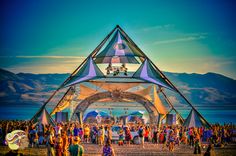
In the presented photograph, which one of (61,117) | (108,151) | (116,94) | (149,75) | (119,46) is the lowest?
(108,151)

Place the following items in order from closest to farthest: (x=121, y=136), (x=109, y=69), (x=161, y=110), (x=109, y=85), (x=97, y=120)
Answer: (x=121, y=136) → (x=109, y=69) → (x=161, y=110) → (x=109, y=85) → (x=97, y=120)

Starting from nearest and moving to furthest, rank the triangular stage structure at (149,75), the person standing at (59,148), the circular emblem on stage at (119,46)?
the person standing at (59,148) → the triangular stage structure at (149,75) → the circular emblem on stage at (119,46)

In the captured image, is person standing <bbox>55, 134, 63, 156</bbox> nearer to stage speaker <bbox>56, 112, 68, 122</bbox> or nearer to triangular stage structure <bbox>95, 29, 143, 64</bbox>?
triangular stage structure <bbox>95, 29, 143, 64</bbox>

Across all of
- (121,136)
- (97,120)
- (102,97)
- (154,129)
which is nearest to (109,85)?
(102,97)

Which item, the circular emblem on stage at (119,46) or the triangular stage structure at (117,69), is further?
the circular emblem on stage at (119,46)

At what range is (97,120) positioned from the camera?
43469mm

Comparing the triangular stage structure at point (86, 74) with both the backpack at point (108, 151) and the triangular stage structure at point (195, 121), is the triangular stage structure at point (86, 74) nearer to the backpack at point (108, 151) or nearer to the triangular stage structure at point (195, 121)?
the triangular stage structure at point (195, 121)

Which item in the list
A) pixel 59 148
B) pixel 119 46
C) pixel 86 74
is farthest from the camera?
pixel 119 46

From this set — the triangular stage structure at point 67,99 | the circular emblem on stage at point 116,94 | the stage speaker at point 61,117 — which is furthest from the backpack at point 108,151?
the circular emblem on stage at point 116,94

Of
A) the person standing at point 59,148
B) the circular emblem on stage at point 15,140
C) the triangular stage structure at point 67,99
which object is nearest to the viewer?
the circular emblem on stage at point 15,140

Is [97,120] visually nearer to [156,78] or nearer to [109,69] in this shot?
[109,69]

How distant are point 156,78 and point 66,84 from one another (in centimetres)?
645

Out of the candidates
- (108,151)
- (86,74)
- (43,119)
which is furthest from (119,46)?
(108,151)

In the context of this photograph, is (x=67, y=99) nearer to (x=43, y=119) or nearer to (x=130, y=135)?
(x=43, y=119)
